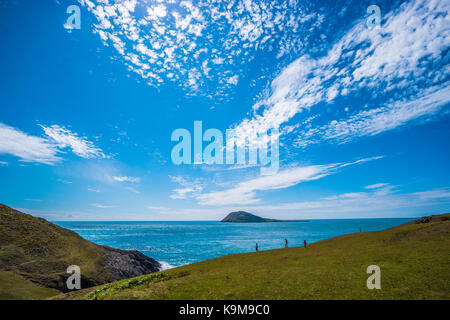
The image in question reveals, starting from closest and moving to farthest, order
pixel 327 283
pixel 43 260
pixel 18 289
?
pixel 327 283 < pixel 18 289 < pixel 43 260

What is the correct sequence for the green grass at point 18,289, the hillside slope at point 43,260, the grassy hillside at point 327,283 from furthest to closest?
the hillside slope at point 43,260, the green grass at point 18,289, the grassy hillside at point 327,283

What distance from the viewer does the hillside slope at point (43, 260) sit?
23562mm

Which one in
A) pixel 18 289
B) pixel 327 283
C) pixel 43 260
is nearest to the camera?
pixel 327 283

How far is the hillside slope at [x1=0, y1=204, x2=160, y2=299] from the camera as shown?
23562mm

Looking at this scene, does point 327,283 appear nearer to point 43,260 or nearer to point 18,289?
point 18,289

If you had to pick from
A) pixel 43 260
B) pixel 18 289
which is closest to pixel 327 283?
pixel 18 289

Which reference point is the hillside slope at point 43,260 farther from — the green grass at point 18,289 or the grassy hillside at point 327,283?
the grassy hillside at point 327,283

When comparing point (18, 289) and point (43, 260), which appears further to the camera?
point (43, 260)

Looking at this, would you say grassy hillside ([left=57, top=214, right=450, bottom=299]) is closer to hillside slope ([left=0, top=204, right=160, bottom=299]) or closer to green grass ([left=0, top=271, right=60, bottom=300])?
green grass ([left=0, top=271, right=60, bottom=300])

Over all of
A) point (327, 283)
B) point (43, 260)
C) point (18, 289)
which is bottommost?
point (18, 289)

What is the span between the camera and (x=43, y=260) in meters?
29.8

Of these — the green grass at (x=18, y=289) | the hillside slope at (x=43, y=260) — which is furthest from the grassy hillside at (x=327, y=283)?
the hillside slope at (x=43, y=260)
